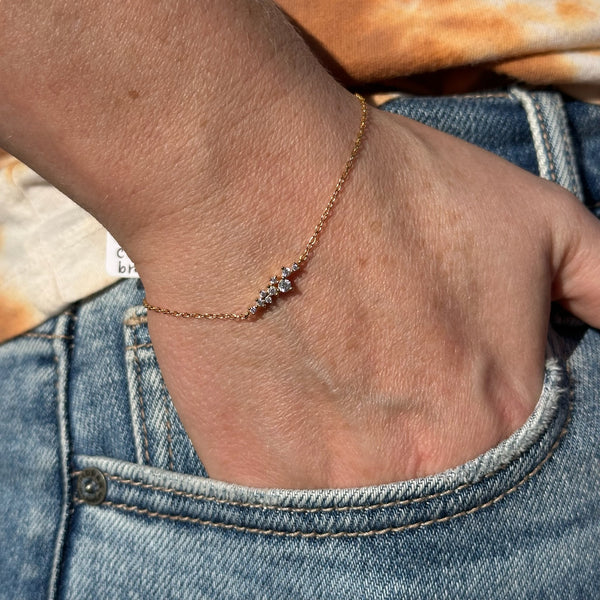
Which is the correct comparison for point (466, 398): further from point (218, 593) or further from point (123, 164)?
point (123, 164)

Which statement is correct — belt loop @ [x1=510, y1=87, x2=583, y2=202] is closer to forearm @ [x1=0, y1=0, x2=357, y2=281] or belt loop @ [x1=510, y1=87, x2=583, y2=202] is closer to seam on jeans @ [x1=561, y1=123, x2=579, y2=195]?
seam on jeans @ [x1=561, y1=123, x2=579, y2=195]

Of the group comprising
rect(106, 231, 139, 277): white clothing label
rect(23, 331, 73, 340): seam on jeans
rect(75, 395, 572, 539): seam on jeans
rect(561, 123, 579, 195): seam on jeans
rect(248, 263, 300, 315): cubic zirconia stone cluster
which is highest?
rect(561, 123, 579, 195): seam on jeans

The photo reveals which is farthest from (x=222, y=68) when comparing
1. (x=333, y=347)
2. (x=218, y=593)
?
(x=218, y=593)

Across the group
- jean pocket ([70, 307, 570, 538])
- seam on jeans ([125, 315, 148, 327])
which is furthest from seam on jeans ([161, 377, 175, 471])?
seam on jeans ([125, 315, 148, 327])

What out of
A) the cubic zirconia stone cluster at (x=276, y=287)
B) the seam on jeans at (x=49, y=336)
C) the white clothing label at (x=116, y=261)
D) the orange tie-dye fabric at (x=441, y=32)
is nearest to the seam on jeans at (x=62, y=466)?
the seam on jeans at (x=49, y=336)

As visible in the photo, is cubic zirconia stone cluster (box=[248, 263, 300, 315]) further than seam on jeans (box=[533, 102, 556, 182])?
No
